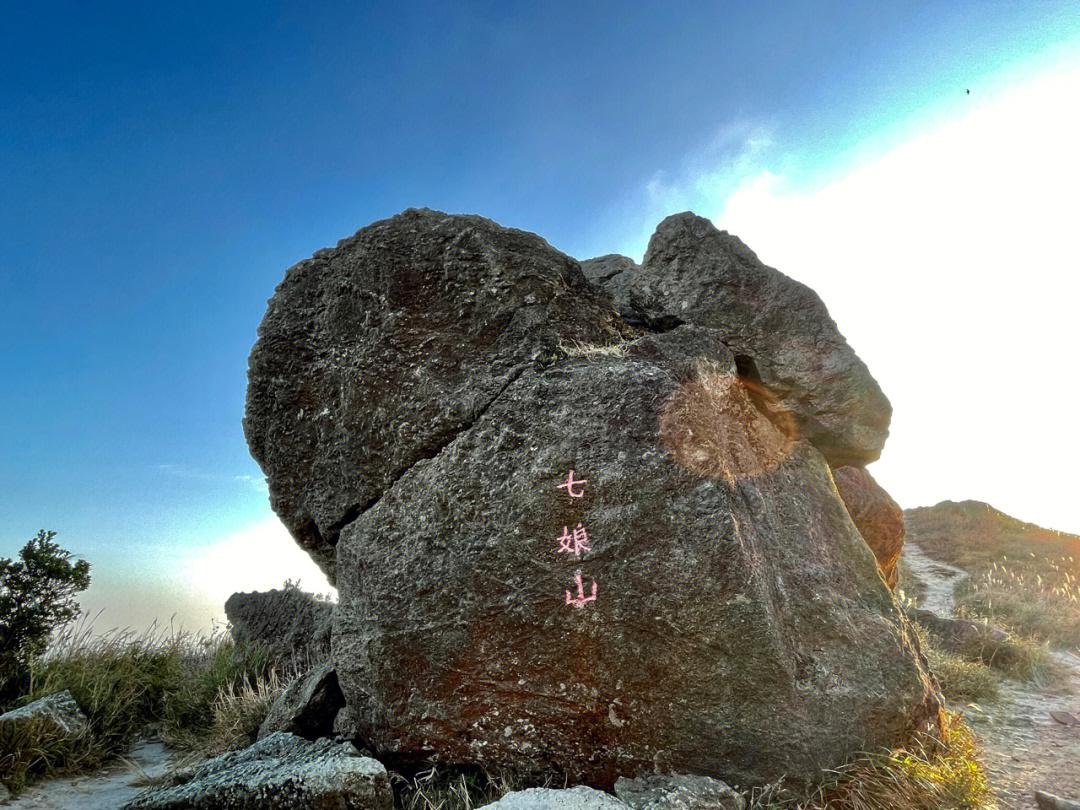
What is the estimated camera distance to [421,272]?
5.88m

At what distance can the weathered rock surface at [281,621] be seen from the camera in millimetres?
9055

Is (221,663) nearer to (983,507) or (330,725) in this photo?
(330,725)

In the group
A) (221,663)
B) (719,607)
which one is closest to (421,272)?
(719,607)

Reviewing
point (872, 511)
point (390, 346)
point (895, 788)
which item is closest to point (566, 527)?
point (390, 346)

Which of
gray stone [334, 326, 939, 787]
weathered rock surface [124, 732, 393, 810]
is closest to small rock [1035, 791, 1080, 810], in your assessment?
gray stone [334, 326, 939, 787]

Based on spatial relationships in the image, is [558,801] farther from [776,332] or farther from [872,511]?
[872,511]

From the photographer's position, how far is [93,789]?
5.86 m

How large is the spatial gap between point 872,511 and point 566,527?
15.8 ft

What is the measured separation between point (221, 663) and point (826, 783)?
804 cm

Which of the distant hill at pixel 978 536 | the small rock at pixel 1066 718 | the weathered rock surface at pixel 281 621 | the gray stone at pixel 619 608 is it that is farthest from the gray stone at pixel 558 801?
the distant hill at pixel 978 536

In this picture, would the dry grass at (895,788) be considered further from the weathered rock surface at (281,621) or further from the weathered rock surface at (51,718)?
the weathered rock surface at (51,718)

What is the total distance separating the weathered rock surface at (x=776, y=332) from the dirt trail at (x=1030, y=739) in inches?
114

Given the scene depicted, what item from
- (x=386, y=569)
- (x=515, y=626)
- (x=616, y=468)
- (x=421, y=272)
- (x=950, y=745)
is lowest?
(x=950, y=745)

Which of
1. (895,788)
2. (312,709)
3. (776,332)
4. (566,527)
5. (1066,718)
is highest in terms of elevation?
(776,332)
